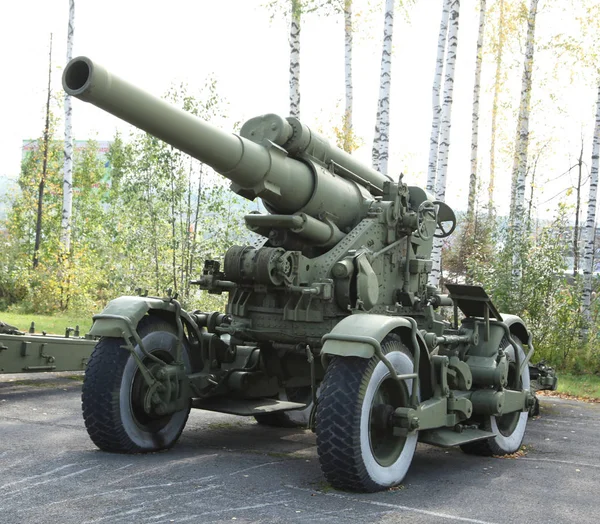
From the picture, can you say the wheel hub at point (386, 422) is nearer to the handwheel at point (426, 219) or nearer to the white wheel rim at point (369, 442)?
the white wheel rim at point (369, 442)

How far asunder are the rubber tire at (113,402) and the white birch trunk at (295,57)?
10.2m

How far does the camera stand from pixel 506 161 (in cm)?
3353

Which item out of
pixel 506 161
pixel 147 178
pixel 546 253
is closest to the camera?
pixel 546 253

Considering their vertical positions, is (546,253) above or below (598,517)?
above

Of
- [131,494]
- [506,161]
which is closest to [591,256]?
[131,494]

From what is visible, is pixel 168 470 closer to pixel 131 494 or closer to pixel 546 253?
pixel 131 494

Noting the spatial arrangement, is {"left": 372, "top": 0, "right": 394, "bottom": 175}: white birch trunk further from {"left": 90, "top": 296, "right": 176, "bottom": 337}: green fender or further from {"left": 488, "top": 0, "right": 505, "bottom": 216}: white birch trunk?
{"left": 488, "top": 0, "right": 505, "bottom": 216}: white birch trunk

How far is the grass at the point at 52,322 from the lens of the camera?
16.7 m

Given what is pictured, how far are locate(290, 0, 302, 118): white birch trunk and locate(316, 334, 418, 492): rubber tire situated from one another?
10990 millimetres

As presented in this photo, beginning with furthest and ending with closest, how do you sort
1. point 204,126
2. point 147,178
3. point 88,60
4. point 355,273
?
point 147,178, point 355,273, point 204,126, point 88,60

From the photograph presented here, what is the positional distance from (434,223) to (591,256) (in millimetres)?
8687

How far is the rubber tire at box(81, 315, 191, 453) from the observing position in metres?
6.60

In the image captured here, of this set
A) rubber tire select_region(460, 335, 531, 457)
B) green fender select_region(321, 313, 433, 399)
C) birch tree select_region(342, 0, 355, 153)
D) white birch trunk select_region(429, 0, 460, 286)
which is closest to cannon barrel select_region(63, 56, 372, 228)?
green fender select_region(321, 313, 433, 399)

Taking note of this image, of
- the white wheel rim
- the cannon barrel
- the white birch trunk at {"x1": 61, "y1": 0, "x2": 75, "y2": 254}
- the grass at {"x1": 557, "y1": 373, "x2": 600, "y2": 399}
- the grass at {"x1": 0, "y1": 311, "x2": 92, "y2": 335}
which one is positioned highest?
the white birch trunk at {"x1": 61, "y1": 0, "x2": 75, "y2": 254}
